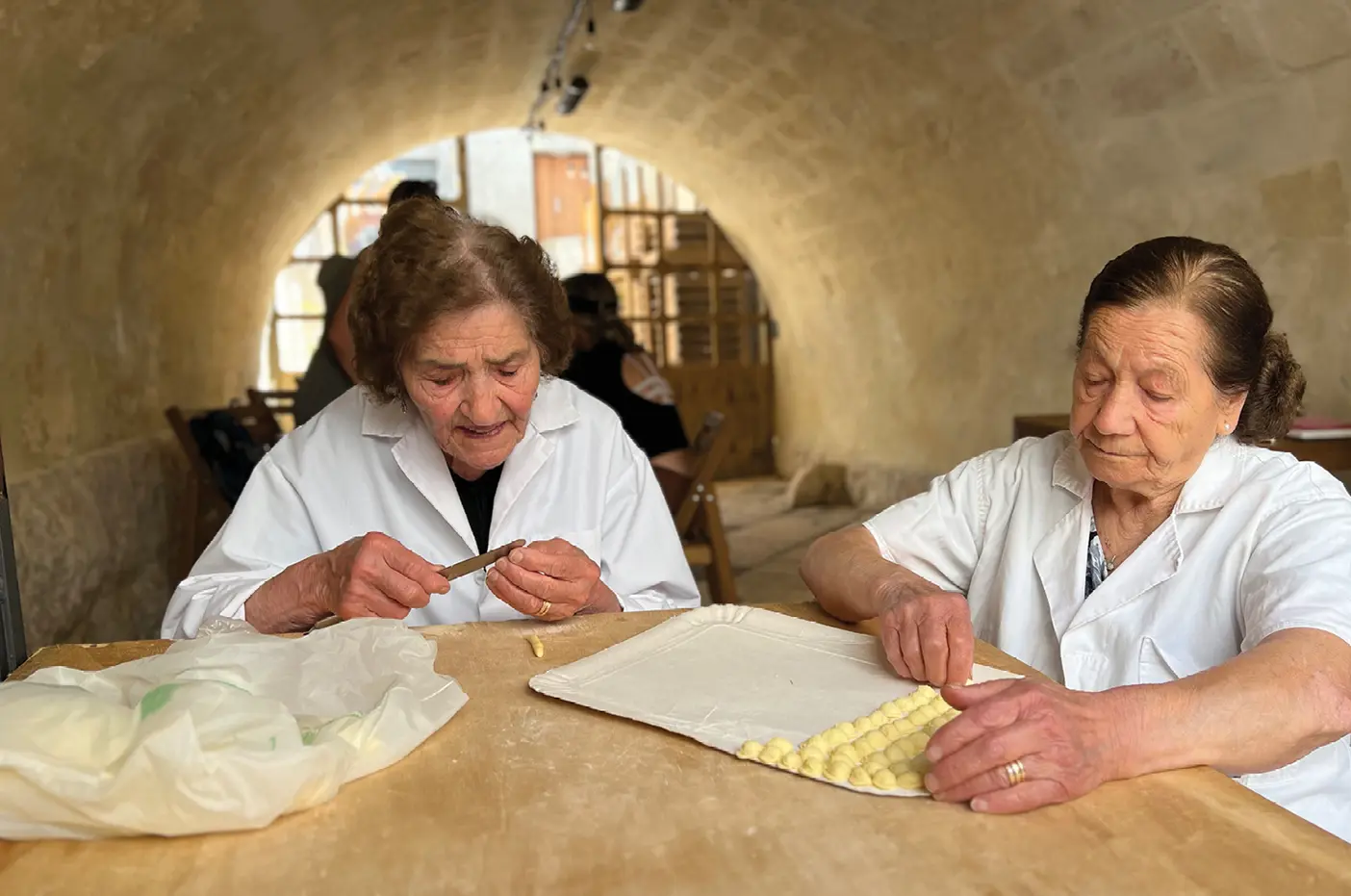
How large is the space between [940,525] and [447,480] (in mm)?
877

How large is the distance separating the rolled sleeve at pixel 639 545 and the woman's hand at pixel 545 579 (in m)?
0.33

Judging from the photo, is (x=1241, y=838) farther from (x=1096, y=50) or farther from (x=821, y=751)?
(x=1096, y=50)

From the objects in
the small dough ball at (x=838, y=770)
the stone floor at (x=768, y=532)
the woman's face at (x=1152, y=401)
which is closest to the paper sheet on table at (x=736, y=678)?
the small dough ball at (x=838, y=770)

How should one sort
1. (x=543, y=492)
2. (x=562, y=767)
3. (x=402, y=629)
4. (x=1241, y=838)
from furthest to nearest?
(x=543, y=492)
(x=402, y=629)
(x=562, y=767)
(x=1241, y=838)

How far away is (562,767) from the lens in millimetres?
1111

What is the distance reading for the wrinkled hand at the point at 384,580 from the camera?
61.6 inches

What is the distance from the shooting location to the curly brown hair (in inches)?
70.9

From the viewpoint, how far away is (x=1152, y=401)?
4.99 feet

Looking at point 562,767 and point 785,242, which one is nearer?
point 562,767

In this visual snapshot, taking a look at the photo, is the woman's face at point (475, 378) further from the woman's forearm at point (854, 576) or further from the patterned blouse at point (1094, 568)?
the patterned blouse at point (1094, 568)

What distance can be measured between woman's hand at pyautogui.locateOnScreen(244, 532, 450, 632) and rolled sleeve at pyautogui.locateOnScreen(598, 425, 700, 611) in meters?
0.50

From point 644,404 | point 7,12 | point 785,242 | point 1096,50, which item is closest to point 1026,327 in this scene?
point 1096,50

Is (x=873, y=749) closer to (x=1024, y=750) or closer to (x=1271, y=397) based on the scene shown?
(x=1024, y=750)

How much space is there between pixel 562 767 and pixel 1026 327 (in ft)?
15.3
